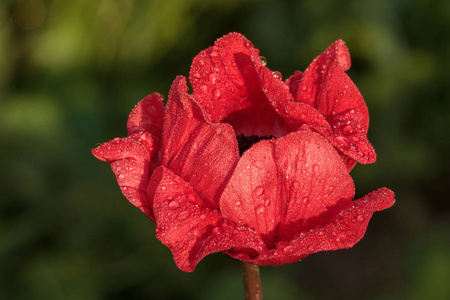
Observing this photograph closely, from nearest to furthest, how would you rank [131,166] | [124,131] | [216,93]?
[131,166], [216,93], [124,131]

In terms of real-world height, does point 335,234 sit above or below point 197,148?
below

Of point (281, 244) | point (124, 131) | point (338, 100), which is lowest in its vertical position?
point (124, 131)

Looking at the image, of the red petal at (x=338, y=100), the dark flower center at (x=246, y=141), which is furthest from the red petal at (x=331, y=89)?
the dark flower center at (x=246, y=141)

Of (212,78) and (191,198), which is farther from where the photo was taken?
(212,78)

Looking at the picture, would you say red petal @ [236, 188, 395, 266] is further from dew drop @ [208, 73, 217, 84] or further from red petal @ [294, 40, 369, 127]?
dew drop @ [208, 73, 217, 84]

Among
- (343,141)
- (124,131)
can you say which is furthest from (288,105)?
(124,131)

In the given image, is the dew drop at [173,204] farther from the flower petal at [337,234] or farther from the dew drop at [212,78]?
the dew drop at [212,78]

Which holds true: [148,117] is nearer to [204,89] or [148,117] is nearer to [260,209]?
[204,89]

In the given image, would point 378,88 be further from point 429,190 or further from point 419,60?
point 429,190

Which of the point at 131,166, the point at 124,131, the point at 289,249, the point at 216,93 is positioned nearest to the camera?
the point at 289,249
